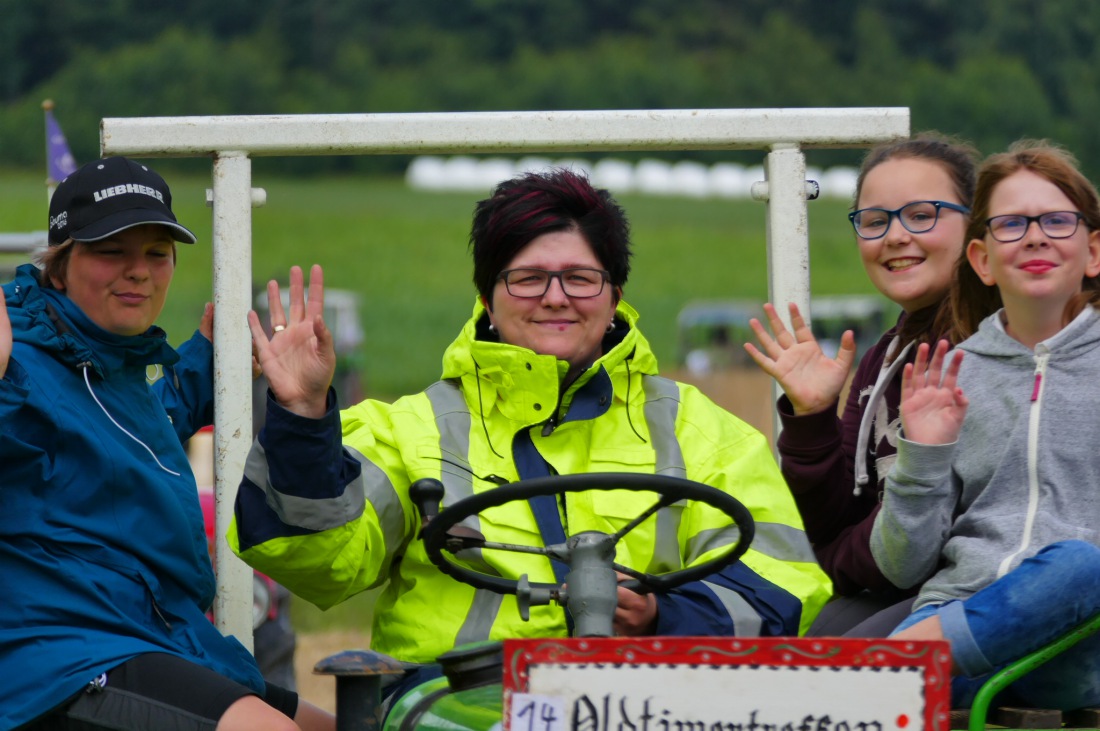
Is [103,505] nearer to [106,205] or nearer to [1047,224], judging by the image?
[106,205]

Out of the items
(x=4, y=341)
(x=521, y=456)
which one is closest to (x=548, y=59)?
(x=521, y=456)

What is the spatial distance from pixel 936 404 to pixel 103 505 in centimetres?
153

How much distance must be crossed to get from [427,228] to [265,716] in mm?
46667

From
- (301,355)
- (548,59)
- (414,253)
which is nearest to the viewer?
(301,355)

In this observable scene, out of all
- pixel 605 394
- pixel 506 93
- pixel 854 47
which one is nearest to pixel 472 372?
pixel 605 394

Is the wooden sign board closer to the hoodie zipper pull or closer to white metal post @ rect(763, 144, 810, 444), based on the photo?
Answer: the hoodie zipper pull

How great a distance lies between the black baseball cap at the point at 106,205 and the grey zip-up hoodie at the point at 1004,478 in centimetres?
147

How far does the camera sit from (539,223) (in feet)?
11.0

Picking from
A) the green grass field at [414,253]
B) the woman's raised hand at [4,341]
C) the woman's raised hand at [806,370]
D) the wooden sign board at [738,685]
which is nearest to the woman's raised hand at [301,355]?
the woman's raised hand at [4,341]

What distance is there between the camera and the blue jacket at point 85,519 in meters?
2.83

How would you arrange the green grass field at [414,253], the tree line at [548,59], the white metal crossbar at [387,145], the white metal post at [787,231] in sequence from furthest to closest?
the tree line at [548,59] → the green grass field at [414,253] → the white metal post at [787,231] → the white metal crossbar at [387,145]

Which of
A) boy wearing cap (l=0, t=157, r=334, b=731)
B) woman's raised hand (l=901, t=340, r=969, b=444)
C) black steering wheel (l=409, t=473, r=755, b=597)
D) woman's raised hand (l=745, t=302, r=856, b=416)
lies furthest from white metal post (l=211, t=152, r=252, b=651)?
woman's raised hand (l=901, t=340, r=969, b=444)

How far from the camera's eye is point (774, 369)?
134 inches

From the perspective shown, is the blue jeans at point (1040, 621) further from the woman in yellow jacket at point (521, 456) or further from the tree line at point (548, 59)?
the tree line at point (548, 59)
